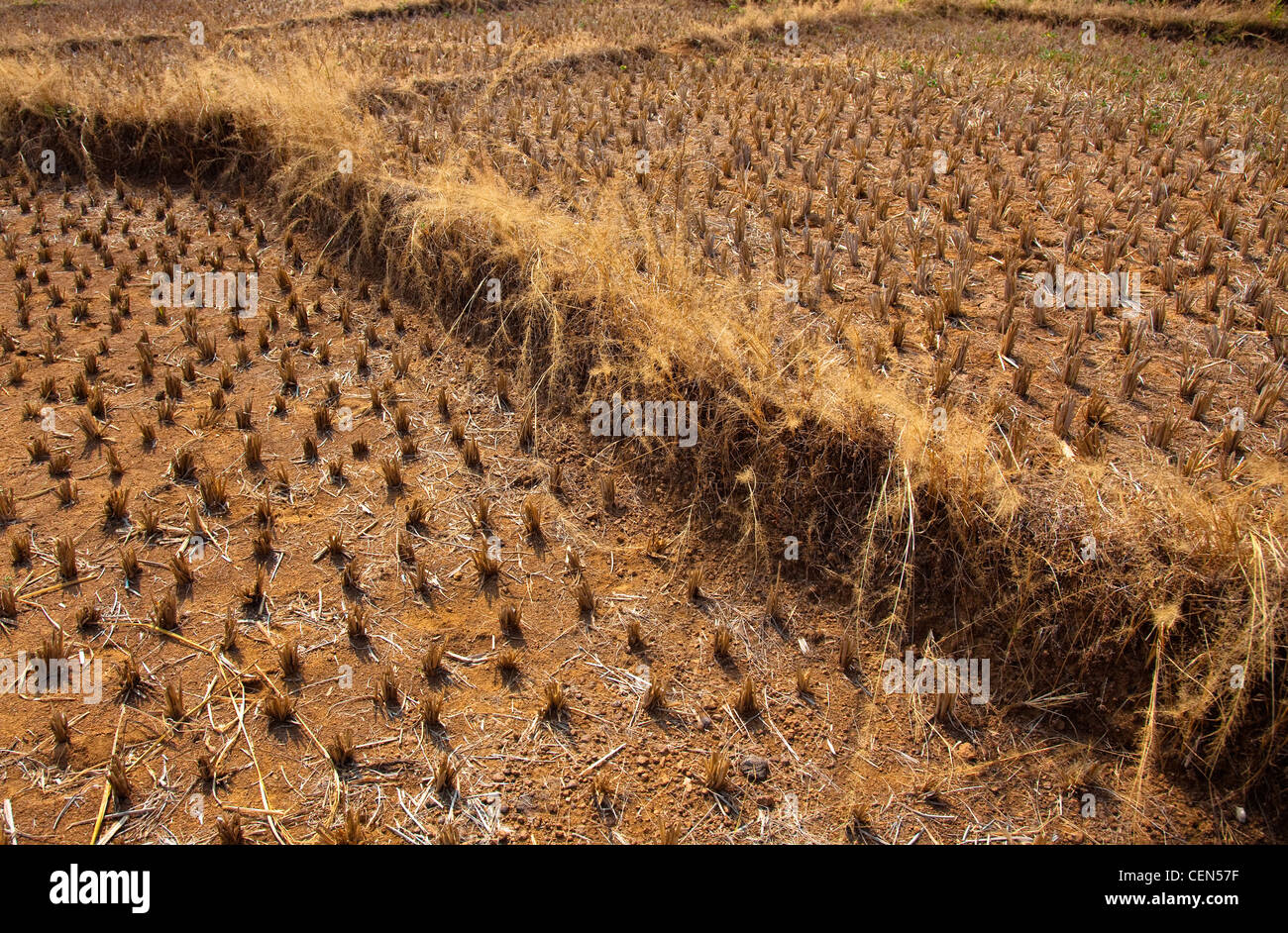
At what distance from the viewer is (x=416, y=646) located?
3.61 meters

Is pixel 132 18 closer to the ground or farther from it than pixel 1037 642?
farther from it

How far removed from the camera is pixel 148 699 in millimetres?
3346

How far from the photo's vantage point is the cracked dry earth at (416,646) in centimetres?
303

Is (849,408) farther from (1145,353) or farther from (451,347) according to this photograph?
(451,347)

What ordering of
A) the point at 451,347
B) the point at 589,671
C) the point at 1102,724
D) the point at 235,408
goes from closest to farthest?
the point at 1102,724 < the point at 589,671 < the point at 235,408 < the point at 451,347

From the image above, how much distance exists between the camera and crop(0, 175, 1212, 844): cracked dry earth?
3.03m

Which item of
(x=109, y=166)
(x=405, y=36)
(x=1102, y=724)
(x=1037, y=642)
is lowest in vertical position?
(x=1102, y=724)

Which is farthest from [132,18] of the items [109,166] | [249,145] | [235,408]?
[235,408]

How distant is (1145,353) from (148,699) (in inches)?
198

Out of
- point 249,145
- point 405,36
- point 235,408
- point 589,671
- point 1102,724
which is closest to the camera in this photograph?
point 1102,724

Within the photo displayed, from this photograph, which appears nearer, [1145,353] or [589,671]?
[589,671]

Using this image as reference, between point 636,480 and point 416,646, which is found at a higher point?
point 636,480

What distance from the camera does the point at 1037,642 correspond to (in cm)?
336

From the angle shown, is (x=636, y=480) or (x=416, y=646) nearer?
(x=416, y=646)
